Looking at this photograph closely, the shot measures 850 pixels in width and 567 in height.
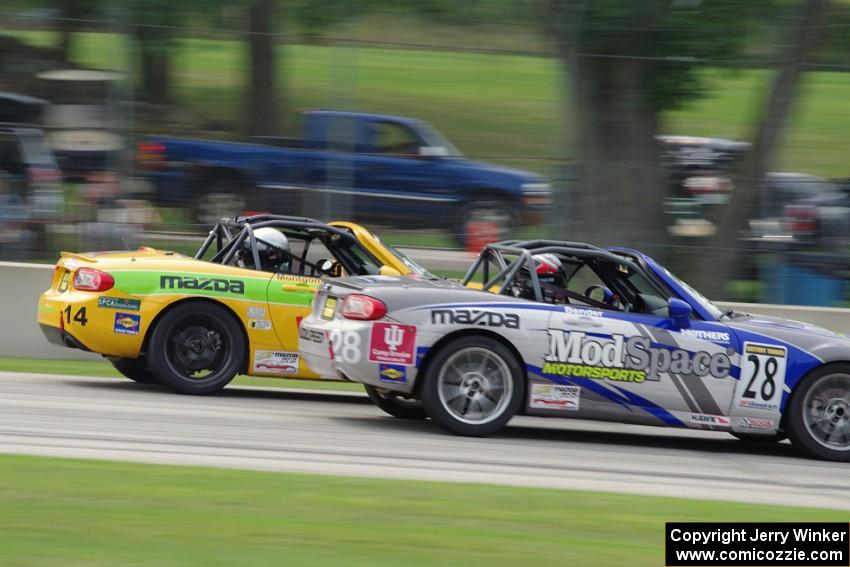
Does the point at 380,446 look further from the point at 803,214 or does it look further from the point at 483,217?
the point at 803,214

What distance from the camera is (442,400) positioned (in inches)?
361

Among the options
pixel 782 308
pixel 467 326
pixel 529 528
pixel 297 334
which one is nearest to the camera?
pixel 529 528

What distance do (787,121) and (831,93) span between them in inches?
21.8

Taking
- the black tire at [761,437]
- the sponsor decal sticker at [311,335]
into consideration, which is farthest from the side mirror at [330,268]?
the black tire at [761,437]

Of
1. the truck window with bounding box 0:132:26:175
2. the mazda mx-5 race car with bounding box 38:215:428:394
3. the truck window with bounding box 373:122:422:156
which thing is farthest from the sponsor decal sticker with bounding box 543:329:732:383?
the truck window with bounding box 0:132:26:175

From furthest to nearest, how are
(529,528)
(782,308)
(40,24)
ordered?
(40,24)
(782,308)
(529,528)

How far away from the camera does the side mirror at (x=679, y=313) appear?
9.23m

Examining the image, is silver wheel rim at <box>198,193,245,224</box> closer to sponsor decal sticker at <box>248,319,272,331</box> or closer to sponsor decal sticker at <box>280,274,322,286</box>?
sponsor decal sticker at <box>280,274,322,286</box>

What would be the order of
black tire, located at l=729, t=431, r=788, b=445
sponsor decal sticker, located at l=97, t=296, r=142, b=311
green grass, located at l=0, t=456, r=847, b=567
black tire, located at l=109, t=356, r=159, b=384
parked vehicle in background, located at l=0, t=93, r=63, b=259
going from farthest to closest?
parked vehicle in background, located at l=0, t=93, r=63, b=259 → black tire, located at l=109, t=356, r=159, b=384 → sponsor decal sticker, located at l=97, t=296, r=142, b=311 → black tire, located at l=729, t=431, r=788, b=445 → green grass, located at l=0, t=456, r=847, b=567

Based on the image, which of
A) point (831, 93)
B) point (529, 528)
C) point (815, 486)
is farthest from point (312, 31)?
point (529, 528)

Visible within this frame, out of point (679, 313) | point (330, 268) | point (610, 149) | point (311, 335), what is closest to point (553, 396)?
point (679, 313)

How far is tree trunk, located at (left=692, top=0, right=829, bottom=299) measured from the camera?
14047 millimetres

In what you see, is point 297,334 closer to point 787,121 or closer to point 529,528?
point 529,528

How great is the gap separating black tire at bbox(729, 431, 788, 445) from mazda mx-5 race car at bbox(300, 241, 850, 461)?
0.44 ft
